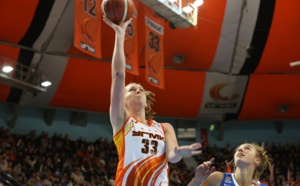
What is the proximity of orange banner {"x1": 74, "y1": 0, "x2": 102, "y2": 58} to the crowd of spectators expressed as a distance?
454cm

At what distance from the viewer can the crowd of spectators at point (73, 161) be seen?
18156 mm

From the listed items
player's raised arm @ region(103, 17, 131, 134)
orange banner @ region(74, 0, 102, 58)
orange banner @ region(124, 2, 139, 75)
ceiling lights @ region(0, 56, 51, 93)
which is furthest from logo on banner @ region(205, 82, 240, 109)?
player's raised arm @ region(103, 17, 131, 134)

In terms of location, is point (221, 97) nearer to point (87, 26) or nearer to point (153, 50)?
point (153, 50)

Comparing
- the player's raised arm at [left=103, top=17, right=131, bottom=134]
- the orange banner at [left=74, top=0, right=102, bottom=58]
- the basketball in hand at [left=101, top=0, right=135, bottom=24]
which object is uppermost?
the orange banner at [left=74, top=0, right=102, bottom=58]

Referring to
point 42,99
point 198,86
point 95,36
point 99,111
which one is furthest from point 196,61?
point 95,36

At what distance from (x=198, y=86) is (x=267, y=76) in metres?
3.21

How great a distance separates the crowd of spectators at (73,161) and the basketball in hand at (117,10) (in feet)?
38.4

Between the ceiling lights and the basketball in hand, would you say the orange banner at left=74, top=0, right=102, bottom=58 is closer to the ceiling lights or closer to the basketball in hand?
the ceiling lights

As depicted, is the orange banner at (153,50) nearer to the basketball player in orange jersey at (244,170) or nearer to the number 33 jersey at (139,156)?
the basketball player in orange jersey at (244,170)

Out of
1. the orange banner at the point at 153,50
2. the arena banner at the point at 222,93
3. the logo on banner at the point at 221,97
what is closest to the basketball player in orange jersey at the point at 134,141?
the orange banner at the point at 153,50

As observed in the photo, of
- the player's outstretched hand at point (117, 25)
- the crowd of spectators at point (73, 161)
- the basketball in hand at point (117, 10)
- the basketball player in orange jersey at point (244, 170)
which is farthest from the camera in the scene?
the crowd of spectators at point (73, 161)

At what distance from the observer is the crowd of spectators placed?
18.2 meters

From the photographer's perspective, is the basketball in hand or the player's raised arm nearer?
the player's raised arm

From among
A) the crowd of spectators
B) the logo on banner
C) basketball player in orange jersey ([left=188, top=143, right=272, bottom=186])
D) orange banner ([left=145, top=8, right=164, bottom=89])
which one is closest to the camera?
basketball player in orange jersey ([left=188, top=143, right=272, bottom=186])
